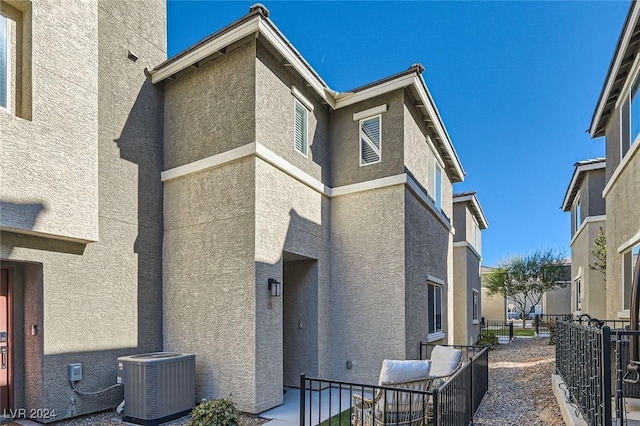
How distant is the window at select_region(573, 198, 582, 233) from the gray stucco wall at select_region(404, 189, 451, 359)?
8.65 m

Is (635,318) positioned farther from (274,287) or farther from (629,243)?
(274,287)

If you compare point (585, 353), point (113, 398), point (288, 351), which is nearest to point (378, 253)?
point (288, 351)

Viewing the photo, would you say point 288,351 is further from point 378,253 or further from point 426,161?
point 426,161

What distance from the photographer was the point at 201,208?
8641mm

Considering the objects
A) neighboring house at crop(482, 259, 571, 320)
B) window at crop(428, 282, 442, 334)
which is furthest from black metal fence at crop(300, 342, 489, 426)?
neighboring house at crop(482, 259, 571, 320)

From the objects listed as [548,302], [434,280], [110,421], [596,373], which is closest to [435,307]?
[434,280]

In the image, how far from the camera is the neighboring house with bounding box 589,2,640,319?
320 inches

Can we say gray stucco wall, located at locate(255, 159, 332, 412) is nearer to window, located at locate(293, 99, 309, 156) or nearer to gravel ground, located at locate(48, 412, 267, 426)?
gravel ground, located at locate(48, 412, 267, 426)

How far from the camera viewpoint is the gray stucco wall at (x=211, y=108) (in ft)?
26.7

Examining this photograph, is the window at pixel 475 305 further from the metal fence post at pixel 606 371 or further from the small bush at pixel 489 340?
the metal fence post at pixel 606 371

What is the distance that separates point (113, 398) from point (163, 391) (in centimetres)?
156

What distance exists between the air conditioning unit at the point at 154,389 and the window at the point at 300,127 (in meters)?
5.03

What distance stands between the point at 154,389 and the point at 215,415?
156 cm

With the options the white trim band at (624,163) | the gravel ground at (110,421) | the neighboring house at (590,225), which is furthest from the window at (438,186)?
the gravel ground at (110,421)
